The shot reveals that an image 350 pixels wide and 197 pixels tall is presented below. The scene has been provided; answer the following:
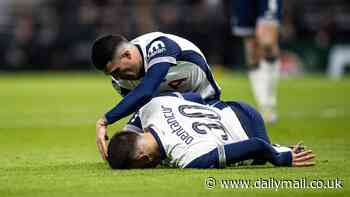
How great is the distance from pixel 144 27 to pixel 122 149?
2193 centimetres

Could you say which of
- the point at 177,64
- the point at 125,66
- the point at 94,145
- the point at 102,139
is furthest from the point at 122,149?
the point at 94,145

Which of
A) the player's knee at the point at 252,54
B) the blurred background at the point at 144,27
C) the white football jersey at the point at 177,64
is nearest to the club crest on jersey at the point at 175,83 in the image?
the white football jersey at the point at 177,64

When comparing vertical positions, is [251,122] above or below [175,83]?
below

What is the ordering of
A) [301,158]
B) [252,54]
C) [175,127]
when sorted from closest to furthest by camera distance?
[175,127], [301,158], [252,54]

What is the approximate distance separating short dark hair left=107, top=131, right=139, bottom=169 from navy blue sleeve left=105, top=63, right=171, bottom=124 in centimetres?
23

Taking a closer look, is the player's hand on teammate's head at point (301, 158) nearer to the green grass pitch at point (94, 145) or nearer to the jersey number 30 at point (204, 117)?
the green grass pitch at point (94, 145)

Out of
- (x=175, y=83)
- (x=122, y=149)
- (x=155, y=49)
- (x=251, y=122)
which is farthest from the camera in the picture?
(x=175, y=83)

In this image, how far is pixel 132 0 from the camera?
30875 mm

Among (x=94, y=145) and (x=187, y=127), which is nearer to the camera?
(x=187, y=127)

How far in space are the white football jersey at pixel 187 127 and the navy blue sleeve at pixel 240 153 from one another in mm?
36

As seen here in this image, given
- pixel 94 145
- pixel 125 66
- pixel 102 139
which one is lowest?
pixel 94 145

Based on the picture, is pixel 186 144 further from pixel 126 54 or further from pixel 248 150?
pixel 126 54

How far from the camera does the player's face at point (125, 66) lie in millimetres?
7875

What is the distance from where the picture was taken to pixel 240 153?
295 inches
